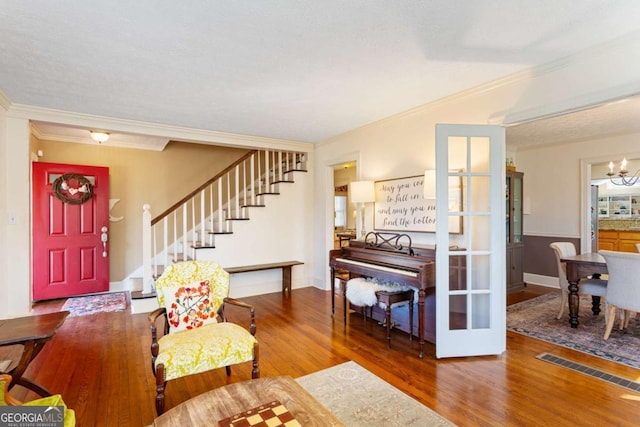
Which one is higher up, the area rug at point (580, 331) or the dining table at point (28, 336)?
the dining table at point (28, 336)

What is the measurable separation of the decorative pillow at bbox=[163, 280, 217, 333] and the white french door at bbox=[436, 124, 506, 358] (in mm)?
2016

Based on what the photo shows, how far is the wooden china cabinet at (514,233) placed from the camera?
5121 millimetres

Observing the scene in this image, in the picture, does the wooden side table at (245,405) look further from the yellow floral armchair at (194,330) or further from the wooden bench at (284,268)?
the wooden bench at (284,268)

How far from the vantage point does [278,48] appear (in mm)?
2342

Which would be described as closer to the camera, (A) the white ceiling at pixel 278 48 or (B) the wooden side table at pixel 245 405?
(B) the wooden side table at pixel 245 405

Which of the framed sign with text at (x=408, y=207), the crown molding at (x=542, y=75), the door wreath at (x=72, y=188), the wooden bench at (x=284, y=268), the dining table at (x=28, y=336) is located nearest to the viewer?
the dining table at (x=28, y=336)

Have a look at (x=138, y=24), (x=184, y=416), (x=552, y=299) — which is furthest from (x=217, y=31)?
(x=552, y=299)

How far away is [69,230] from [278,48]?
4.64 meters

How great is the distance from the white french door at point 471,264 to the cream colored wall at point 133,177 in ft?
15.9

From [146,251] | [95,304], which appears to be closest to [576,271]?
[146,251]

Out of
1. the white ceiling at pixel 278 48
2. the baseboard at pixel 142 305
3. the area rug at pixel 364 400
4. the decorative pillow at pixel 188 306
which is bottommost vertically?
the area rug at pixel 364 400

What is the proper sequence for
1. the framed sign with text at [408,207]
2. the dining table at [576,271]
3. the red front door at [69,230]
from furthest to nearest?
1. the red front door at [69,230]
2. the dining table at [576,271]
3. the framed sign with text at [408,207]

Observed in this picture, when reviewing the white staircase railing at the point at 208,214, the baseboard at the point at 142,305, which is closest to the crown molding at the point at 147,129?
the white staircase railing at the point at 208,214

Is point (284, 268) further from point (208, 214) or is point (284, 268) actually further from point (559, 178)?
point (559, 178)
